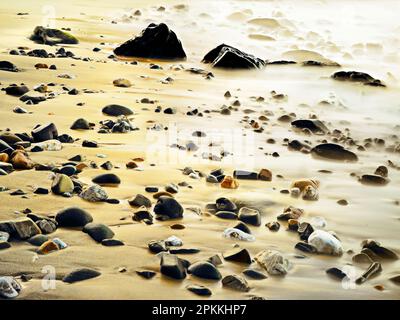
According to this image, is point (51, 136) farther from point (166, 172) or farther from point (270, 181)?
point (270, 181)

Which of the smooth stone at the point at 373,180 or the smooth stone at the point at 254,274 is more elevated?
the smooth stone at the point at 373,180

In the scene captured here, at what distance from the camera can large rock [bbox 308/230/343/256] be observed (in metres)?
2.92

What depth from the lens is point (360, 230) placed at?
10.7 ft

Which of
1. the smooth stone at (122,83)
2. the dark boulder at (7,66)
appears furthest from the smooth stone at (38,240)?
the dark boulder at (7,66)

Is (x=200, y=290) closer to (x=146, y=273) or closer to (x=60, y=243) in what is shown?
(x=146, y=273)

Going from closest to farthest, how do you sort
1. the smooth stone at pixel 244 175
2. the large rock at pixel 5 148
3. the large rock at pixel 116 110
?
the large rock at pixel 5 148 < the smooth stone at pixel 244 175 < the large rock at pixel 116 110

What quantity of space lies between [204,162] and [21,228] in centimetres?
166

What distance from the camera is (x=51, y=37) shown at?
27.7 feet

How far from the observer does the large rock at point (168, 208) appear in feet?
10.3

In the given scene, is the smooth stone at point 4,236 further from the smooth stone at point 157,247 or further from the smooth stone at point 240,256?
the smooth stone at point 240,256

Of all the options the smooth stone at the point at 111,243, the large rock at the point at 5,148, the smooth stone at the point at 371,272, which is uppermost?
the large rock at the point at 5,148

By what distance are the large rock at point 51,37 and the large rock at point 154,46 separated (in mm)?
722

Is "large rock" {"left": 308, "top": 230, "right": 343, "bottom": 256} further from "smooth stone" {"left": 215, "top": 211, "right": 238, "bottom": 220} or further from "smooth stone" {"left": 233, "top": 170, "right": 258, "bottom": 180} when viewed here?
"smooth stone" {"left": 233, "top": 170, "right": 258, "bottom": 180}

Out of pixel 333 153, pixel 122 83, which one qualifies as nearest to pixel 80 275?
pixel 333 153
